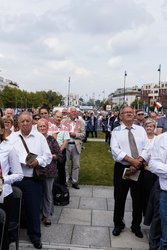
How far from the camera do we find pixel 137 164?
4.51 metres

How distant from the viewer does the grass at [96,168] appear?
27.5ft

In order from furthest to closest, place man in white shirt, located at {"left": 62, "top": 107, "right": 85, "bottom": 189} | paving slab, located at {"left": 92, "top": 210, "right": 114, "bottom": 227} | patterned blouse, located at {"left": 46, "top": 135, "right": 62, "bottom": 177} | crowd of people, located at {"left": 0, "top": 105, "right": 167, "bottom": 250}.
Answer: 1. man in white shirt, located at {"left": 62, "top": 107, "right": 85, "bottom": 189}
2. paving slab, located at {"left": 92, "top": 210, "right": 114, "bottom": 227}
3. patterned blouse, located at {"left": 46, "top": 135, "right": 62, "bottom": 177}
4. crowd of people, located at {"left": 0, "top": 105, "right": 167, "bottom": 250}

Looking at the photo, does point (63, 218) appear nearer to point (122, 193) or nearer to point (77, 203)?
point (77, 203)

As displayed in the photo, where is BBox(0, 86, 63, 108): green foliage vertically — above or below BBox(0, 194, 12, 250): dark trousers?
above

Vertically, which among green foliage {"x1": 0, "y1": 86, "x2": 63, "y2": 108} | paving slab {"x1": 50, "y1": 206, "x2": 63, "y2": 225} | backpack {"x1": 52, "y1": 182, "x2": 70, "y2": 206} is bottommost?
paving slab {"x1": 50, "y1": 206, "x2": 63, "y2": 225}

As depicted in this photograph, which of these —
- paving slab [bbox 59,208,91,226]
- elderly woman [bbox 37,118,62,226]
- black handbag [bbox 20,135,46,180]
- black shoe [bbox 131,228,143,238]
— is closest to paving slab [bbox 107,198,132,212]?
paving slab [bbox 59,208,91,226]

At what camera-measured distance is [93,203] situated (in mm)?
6469

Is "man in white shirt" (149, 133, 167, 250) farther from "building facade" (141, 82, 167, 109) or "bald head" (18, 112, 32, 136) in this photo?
"building facade" (141, 82, 167, 109)

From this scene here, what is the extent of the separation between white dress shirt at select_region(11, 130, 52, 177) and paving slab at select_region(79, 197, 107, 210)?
2153 mm

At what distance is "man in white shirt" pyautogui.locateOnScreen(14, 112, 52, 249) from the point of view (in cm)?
429

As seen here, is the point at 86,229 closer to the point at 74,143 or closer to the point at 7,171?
the point at 7,171

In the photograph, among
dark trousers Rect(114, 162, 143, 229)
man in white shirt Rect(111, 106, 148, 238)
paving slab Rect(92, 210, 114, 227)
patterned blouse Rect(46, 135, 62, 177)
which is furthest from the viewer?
paving slab Rect(92, 210, 114, 227)

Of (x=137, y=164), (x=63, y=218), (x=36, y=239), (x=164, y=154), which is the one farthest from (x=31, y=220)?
(x=164, y=154)

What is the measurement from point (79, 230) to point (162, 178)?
6.65 ft
